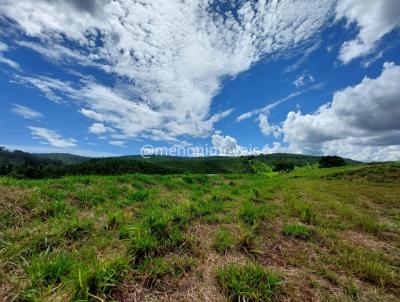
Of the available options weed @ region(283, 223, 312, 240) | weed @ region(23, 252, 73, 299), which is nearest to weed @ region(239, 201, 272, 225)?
weed @ region(283, 223, 312, 240)

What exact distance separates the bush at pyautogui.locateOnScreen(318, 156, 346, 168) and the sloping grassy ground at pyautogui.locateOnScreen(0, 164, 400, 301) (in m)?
51.8

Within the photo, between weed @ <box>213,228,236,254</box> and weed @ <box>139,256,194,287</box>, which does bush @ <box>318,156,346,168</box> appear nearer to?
weed @ <box>213,228,236,254</box>

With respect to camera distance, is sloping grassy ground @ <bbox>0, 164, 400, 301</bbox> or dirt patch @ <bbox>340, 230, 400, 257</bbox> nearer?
sloping grassy ground @ <bbox>0, 164, 400, 301</bbox>

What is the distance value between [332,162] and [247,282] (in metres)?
58.8

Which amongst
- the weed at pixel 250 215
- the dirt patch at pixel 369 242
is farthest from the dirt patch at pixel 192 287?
the dirt patch at pixel 369 242

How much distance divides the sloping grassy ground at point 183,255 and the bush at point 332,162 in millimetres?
51768

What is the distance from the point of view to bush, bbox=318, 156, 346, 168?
52.9 meters

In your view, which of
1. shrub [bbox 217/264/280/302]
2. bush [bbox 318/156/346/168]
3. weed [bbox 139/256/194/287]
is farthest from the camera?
bush [bbox 318/156/346/168]

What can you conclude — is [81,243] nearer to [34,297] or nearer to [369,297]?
[34,297]

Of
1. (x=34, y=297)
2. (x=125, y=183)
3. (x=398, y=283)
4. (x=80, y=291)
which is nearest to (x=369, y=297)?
(x=398, y=283)

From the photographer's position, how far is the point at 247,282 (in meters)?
3.58

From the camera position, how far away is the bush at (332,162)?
5295cm

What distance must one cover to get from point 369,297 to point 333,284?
0.48m

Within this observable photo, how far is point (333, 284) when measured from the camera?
151 inches
